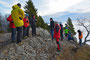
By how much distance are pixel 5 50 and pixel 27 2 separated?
72.0 feet

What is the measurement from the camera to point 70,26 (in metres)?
45.6

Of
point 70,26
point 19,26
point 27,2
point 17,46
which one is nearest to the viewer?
point 19,26

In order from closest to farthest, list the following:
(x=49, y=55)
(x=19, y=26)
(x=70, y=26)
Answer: (x=19, y=26) → (x=49, y=55) → (x=70, y=26)

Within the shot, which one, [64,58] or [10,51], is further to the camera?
[64,58]

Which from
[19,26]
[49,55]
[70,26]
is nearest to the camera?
[19,26]

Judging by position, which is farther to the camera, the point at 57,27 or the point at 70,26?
the point at 70,26

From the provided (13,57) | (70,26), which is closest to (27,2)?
(13,57)

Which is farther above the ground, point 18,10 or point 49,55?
point 18,10

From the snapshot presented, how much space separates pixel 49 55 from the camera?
25.1ft

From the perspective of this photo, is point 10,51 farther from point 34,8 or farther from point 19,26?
point 34,8

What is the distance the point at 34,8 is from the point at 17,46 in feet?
69.7

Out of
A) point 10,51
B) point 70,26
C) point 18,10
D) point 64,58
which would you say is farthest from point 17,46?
point 70,26

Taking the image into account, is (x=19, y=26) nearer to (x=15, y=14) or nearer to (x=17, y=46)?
(x=15, y=14)

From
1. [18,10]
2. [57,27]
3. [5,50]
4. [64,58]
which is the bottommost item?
[64,58]
